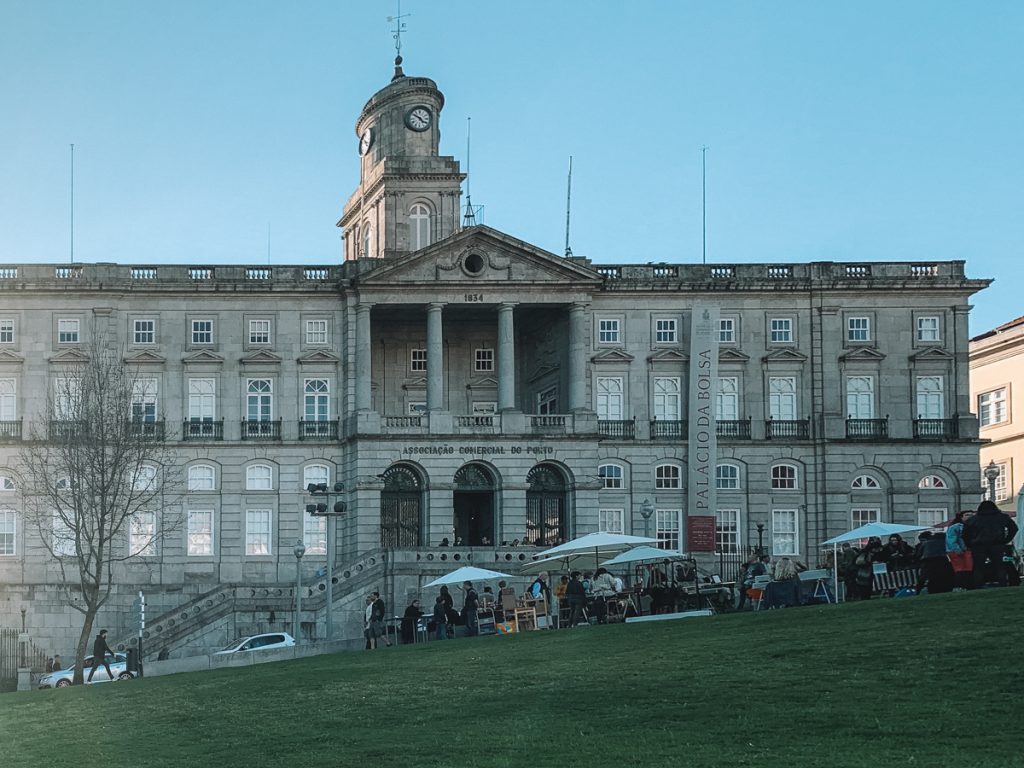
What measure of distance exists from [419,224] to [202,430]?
1885 cm

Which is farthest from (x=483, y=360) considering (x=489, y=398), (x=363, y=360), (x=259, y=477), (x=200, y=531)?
(x=200, y=531)

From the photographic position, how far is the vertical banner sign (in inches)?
3014

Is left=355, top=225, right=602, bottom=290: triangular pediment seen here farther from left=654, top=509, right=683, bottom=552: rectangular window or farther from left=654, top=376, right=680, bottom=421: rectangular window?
left=654, top=509, right=683, bottom=552: rectangular window

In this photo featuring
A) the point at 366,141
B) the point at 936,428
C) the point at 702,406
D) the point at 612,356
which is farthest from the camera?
the point at 366,141

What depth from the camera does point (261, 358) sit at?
257ft

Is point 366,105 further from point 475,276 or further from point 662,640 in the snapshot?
point 662,640

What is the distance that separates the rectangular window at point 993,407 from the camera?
3684 inches

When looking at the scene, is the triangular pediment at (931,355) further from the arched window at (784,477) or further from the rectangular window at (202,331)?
the rectangular window at (202,331)

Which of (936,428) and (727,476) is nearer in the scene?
(727,476)

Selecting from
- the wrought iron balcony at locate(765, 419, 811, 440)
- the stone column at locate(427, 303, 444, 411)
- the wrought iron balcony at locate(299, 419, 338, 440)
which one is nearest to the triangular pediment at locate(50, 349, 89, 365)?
the wrought iron balcony at locate(299, 419, 338, 440)

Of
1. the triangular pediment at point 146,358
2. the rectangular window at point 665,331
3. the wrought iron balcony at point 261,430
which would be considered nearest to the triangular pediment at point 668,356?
the rectangular window at point 665,331

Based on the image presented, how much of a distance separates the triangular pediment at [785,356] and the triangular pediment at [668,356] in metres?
3.56

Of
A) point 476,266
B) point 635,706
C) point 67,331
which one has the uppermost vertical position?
point 476,266

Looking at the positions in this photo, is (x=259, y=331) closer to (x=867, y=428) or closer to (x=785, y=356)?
(x=785, y=356)
